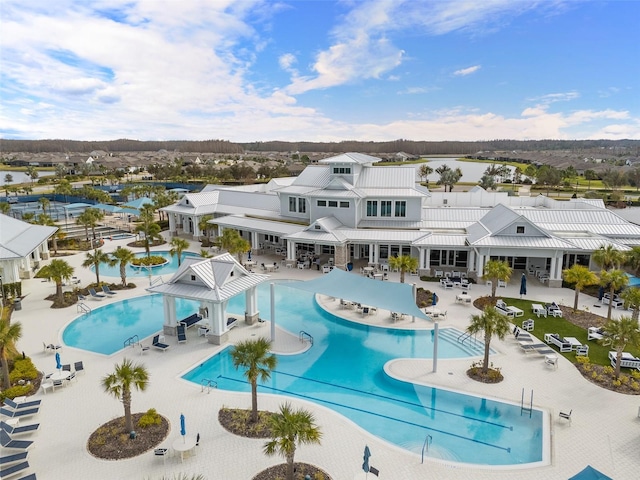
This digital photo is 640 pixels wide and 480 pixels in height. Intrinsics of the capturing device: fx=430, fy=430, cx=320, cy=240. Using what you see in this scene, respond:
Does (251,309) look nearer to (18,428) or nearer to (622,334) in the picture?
(18,428)

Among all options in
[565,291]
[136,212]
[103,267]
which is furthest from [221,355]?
[136,212]

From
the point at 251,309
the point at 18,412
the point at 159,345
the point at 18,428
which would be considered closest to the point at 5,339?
the point at 18,412

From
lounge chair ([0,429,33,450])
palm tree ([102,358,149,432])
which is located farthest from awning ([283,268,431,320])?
lounge chair ([0,429,33,450])

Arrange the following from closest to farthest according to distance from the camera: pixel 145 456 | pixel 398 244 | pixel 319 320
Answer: pixel 145 456 → pixel 319 320 → pixel 398 244

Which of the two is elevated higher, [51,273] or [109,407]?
[51,273]

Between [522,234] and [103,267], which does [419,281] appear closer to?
[522,234]

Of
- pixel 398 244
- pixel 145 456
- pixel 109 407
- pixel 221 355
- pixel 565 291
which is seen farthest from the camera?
pixel 398 244

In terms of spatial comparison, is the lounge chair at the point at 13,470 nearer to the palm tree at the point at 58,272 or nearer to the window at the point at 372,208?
the palm tree at the point at 58,272
